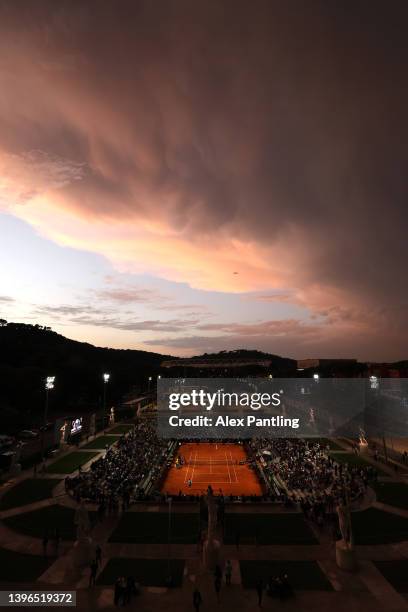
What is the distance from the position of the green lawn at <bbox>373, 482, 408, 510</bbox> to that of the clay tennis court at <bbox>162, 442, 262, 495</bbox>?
41.0ft

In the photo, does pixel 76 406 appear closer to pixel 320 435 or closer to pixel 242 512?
pixel 320 435

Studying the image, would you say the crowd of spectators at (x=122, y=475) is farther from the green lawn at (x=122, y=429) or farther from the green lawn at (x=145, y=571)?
the green lawn at (x=122, y=429)

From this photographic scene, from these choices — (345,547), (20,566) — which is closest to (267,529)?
(345,547)

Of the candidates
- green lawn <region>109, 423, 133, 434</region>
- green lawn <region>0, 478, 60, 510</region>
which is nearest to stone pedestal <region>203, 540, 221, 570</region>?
green lawn <region>0, 478, 60, 510</region>

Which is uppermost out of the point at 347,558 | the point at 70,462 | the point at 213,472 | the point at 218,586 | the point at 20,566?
the point at 70,462

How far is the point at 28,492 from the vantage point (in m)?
36.7

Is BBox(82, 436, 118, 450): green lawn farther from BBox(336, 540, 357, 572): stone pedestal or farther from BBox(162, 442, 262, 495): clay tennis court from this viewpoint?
BBox(336, 540, 357, 572): stone pedestal

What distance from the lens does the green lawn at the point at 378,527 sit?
27.1 m

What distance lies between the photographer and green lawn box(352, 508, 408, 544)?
27.1 m

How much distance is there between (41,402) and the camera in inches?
3529

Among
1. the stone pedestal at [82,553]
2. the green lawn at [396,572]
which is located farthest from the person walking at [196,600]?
the green lawn at [396,572]

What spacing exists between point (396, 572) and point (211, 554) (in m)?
10.8
